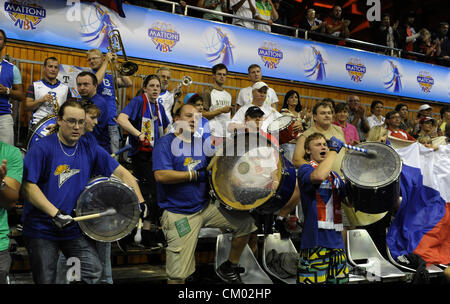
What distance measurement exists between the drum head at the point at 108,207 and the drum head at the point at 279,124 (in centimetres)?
241

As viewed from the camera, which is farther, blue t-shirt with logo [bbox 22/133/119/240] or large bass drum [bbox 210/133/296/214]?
large bass drum [bbox 210/133/296/214]

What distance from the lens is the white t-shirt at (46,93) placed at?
236 inches

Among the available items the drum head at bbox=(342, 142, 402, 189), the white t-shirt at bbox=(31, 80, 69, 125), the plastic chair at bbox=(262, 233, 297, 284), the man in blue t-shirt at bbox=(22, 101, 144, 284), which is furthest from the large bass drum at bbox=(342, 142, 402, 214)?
the white t-shirt at bbox=(31, 80, 69, 125)

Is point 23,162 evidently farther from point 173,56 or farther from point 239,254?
point 173,56

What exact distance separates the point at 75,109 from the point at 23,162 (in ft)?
1.82

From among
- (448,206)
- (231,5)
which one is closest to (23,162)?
(448,206)

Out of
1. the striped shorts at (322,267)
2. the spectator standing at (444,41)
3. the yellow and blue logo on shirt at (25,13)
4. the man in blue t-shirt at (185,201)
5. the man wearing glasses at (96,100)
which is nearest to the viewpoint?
the striped shorts at (322,267)

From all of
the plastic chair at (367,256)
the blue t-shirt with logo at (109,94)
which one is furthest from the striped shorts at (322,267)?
the blue t-shirt with logo at (109,94)

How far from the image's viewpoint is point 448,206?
5840 mm

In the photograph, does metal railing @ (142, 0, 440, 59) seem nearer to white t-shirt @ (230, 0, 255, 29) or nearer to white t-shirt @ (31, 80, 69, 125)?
white t-shirt @ (230, 0, 255, 29)

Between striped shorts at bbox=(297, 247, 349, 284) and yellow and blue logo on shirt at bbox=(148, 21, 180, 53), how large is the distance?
558 cm

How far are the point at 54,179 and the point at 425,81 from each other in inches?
434

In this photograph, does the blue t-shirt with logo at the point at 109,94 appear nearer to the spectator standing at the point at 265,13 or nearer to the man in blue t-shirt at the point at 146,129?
the man in blue t-shirt at the point at 146,129

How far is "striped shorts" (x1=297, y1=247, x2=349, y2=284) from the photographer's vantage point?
3844 mm
